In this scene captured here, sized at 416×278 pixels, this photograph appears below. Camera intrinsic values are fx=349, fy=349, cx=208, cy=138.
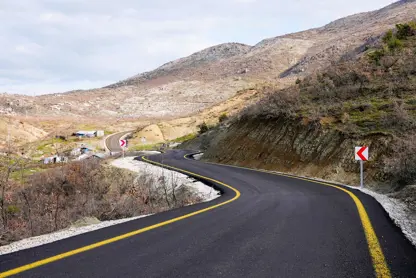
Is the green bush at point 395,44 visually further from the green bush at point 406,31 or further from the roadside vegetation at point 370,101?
the green bush at point 406,31

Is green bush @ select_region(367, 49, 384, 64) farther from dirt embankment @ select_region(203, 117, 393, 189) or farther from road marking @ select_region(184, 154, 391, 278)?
road marking @ select_region(184, 154, 391, 278)

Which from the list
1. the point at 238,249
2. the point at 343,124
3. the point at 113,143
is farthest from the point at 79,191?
the point at 113,143

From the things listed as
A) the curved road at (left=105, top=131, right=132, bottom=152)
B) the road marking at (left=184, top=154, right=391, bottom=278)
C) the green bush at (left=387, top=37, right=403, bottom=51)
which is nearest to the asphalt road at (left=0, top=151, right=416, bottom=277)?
the road marking at (left=184, top=154, right=391, bottom=278)

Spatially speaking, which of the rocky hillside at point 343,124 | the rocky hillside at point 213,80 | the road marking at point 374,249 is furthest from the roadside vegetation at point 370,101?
the rocky hillside at point 213,80

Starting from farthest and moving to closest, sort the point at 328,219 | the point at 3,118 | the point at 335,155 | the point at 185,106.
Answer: the point at 185,106
the point at 3,118
the point at 335,155
the point at 328,219

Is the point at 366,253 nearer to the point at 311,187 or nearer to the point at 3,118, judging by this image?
the point at 311,187

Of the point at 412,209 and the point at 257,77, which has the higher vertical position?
the point at 257,77

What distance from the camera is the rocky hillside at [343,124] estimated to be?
16156mm

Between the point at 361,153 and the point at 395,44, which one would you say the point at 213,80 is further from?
the point at 361,153

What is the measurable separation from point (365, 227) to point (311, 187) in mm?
7270

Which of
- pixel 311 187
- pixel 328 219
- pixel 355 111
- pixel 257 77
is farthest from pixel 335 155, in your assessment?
pixel 257 77

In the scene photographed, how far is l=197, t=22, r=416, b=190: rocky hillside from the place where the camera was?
16.2 m

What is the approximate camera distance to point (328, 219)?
24.3 feet

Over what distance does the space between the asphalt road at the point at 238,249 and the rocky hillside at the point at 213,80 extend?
88.4 meters
